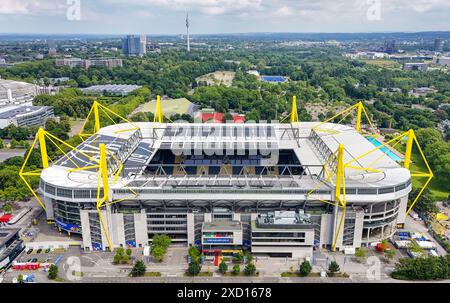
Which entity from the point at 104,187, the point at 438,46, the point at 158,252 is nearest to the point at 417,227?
the point at 158,252

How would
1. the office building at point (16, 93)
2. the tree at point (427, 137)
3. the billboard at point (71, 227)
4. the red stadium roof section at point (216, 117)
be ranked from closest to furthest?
the billboard at point (71, 227) < the tree at point (427, 137) < the red stadium roof section at point (216, 117) < the office building at point (16, 93)

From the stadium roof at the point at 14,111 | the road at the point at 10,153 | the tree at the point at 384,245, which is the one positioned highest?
the stadium roof at the point at 14,111

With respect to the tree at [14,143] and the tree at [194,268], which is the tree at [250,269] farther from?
the tree at [14,143]

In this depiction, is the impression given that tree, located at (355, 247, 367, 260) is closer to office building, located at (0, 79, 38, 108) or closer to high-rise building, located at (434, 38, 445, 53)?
office building, located at (0, 79, 38, 108)

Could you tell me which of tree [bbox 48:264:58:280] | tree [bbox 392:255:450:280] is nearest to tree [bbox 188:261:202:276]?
tree [bbox 48:264:58:280]

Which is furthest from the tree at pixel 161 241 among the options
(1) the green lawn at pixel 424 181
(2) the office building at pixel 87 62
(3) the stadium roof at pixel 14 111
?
(2) the office building at pixel 87 62
